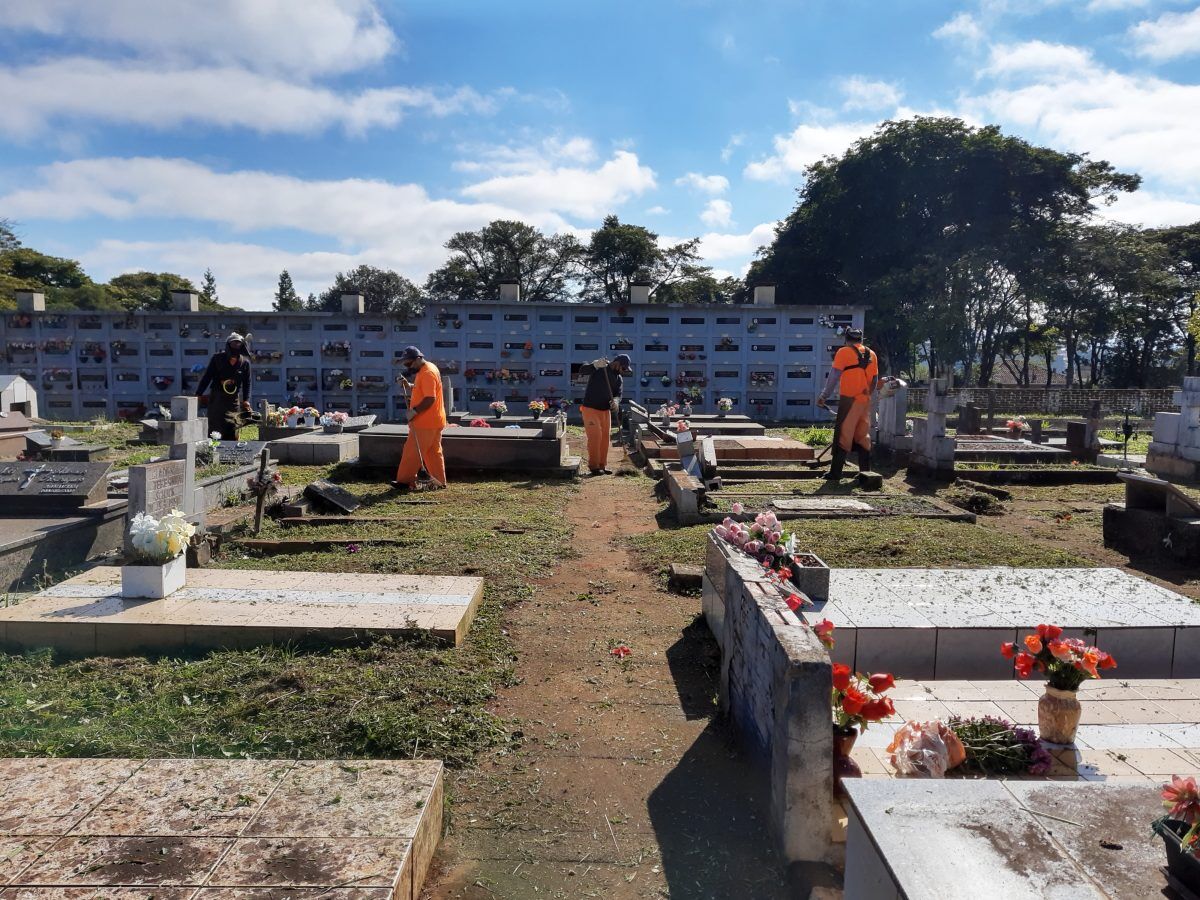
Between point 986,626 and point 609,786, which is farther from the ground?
point 986,626

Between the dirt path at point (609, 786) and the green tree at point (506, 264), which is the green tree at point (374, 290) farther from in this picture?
the dirt path at point (609, 786)

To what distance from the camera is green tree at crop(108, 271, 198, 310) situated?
41.5 m

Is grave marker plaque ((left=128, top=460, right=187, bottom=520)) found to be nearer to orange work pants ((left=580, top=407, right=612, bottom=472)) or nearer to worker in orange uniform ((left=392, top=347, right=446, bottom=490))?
worker in orange uniform ((left=392, top=347, right=446, bottom=490))

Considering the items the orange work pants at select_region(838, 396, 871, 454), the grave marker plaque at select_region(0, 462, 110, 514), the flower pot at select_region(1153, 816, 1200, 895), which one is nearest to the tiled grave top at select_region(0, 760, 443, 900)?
the flower pot at select_region(1153, 816, 1200, 895)

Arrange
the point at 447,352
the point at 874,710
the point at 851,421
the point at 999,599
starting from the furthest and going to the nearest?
the point at 447,352 < the point at 851,421 < the point at 999,599 < the point at 874,710

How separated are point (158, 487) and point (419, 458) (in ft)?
12.6

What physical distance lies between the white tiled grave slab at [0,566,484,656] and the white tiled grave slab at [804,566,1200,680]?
2.32 meters

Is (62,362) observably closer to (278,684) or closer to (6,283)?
(6,283)

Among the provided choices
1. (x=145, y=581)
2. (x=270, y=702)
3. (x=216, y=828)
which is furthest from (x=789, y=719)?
(x=145, y=581)

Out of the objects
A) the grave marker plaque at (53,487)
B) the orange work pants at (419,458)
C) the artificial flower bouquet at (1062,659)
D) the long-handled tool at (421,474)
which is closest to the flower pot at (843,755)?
the artificial flower bouquet at (1062,659)

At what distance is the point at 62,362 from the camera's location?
73.8 feet

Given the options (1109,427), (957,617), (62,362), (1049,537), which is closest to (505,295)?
(62,362)

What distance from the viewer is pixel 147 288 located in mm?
44344

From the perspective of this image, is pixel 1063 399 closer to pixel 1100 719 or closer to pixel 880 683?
pixel 1100 719
